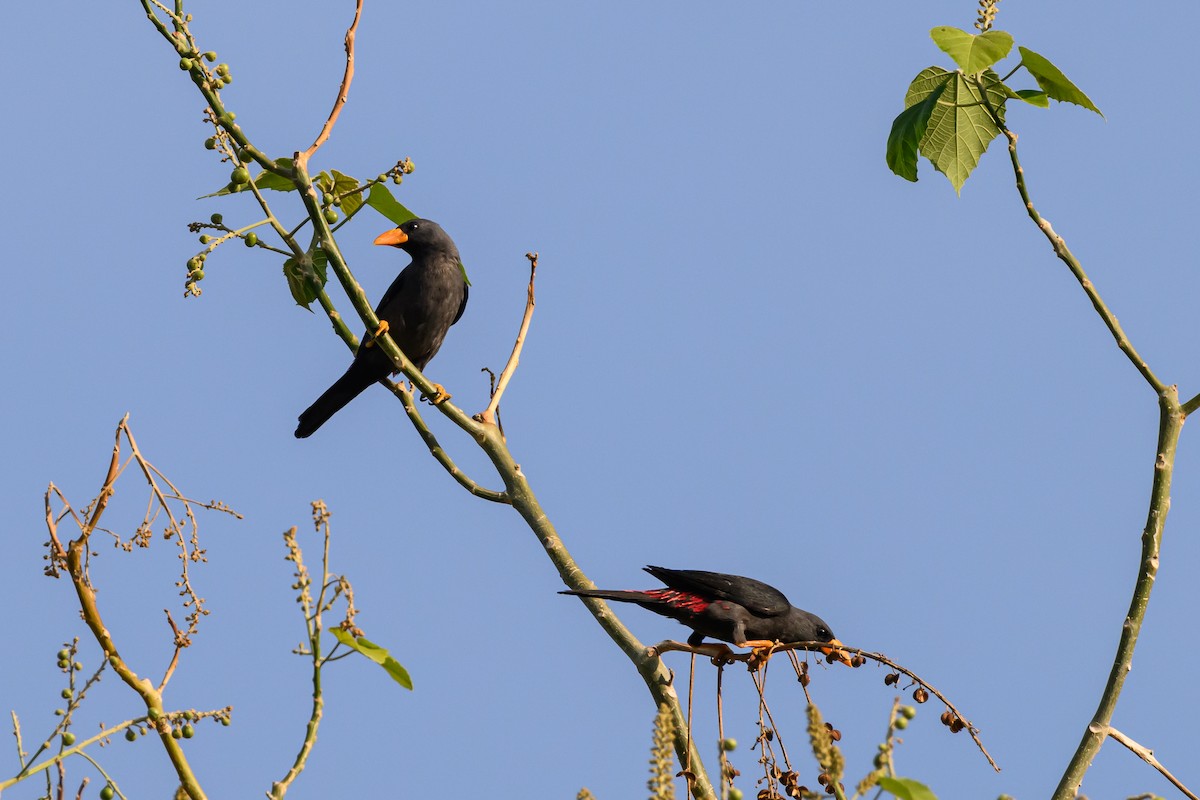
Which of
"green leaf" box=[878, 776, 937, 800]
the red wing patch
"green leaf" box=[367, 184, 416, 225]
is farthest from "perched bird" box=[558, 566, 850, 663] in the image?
"green leaf" box=[878, 776, 937, 800]

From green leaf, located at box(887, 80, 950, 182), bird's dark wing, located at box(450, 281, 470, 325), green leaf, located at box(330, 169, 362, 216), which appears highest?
bird's dark wing, located at box(450, 281, 470, 325)

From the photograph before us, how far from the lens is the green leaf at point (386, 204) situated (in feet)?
13.3

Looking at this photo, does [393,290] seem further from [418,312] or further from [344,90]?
[344,90]

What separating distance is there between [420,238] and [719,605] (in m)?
3.74

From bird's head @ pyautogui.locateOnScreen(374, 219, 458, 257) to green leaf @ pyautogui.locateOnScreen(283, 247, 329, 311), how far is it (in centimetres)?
378

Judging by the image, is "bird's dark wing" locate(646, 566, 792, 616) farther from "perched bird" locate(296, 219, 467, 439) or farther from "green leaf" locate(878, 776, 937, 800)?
"green leaf" locate(878, 776, 937, 800)

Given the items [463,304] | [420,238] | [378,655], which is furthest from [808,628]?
[420,238]

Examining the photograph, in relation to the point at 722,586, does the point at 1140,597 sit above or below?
below

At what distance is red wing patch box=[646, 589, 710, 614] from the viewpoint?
5039 millimetres

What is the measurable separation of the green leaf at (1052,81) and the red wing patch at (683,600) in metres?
2.35

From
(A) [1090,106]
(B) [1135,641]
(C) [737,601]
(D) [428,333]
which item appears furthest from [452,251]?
(B) [1135,641]

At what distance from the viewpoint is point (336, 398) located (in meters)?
7.50

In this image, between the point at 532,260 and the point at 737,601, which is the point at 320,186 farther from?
the point at 737,601

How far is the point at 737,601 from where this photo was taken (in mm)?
5098
